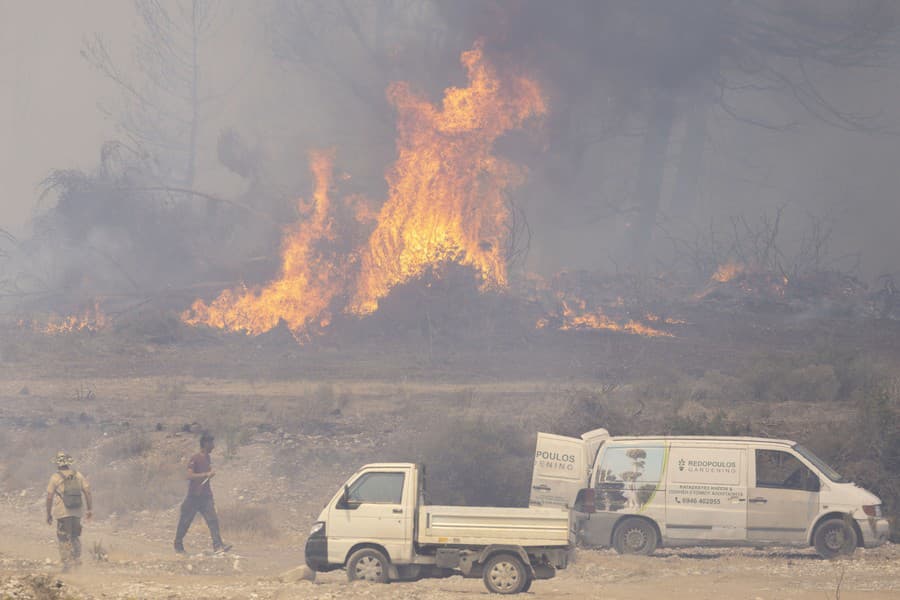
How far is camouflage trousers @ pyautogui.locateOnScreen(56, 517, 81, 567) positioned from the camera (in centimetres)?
1259

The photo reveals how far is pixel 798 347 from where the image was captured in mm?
29344

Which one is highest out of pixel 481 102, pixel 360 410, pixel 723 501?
pixel 481 102

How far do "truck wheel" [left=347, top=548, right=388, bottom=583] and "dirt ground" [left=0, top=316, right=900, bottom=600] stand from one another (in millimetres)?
205

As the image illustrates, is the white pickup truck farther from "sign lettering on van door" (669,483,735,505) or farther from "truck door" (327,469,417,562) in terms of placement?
"sign lettering on van door" (669,483,735,505)

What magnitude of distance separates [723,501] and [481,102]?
20547 millimetres

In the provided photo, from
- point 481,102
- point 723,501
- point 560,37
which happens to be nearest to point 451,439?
point 723,501

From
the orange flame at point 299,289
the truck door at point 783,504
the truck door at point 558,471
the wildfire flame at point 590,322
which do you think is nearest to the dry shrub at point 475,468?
the truck door at point 558,471

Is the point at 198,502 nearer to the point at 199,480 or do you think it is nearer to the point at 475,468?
the point at 199,480

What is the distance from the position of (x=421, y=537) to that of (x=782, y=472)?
541 centimetres

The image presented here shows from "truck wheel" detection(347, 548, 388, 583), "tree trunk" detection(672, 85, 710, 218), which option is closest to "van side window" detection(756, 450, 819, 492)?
"truck wheel" detection(347, 548, 388, 583)

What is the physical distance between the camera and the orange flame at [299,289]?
30797 millimetres

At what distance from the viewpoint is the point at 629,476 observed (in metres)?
13.9

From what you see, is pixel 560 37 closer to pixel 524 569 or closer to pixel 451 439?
pixel 451 439

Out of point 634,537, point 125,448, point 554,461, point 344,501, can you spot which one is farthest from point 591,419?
point 125,448
